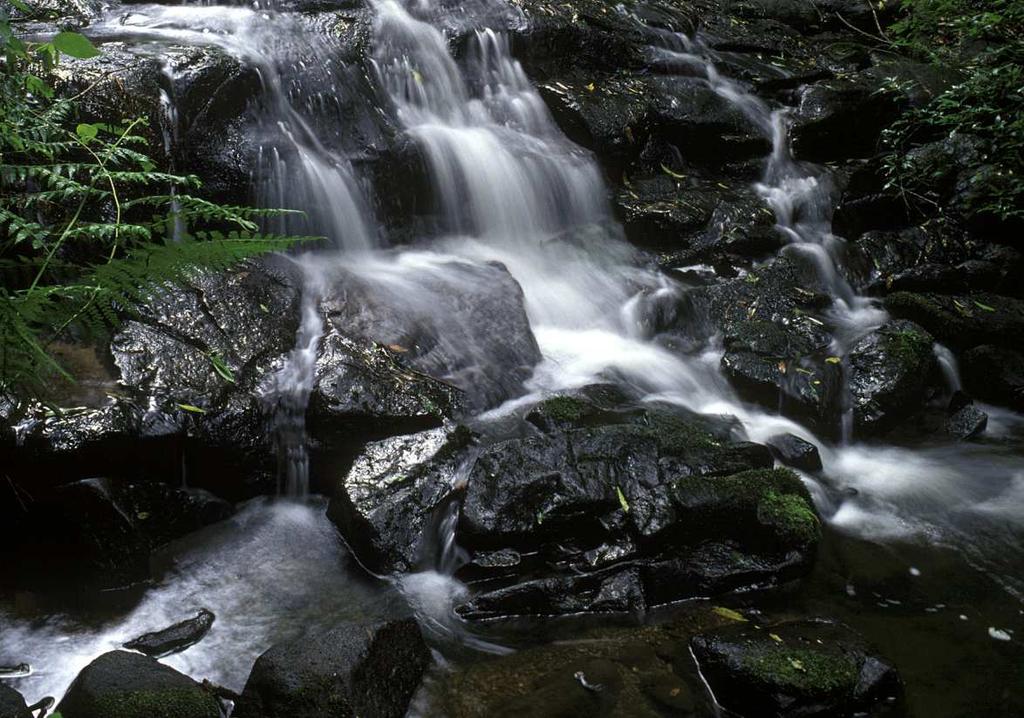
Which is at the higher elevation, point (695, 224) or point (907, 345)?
point (695, 224)

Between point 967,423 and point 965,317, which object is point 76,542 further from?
point 965,317

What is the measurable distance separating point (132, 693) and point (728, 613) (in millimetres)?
2733

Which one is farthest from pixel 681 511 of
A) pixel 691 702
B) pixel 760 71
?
pixel 760 71

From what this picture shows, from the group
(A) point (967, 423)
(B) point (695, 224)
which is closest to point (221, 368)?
(B) point (695, 224)

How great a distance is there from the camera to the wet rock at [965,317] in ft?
22.6

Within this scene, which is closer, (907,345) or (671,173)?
(907,345)

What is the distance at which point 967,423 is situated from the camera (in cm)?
605

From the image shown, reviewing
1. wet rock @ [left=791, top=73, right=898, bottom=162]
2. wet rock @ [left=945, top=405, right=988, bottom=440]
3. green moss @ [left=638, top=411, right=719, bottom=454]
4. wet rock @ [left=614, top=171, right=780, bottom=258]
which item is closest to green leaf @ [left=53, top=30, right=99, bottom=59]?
green moss @ [left=638, top=411, right=719, bottom=454]

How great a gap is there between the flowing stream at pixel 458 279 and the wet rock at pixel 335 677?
1.30ft

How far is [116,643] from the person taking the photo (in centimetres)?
345

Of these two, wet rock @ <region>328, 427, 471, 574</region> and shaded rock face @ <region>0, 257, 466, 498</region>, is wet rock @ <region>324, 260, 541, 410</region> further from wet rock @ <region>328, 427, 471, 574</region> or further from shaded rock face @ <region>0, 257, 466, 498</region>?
wet rock @ <region>328, 427, 471, 574</region>

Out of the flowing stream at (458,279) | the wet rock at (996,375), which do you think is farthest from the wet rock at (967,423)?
the wet rock at (996,375)

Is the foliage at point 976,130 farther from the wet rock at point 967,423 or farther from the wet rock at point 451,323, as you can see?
the wet rock at point 451,323

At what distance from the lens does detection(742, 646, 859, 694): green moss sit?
3.19 metres
